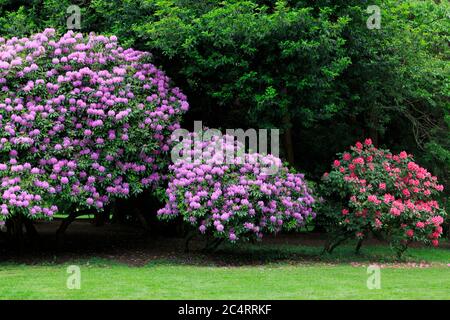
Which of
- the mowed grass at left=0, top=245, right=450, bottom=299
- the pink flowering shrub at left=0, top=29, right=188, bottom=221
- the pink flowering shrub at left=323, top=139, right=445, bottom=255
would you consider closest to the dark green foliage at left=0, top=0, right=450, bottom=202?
the pink flowering shrub at left=0, top=29, right=188, bottom=221

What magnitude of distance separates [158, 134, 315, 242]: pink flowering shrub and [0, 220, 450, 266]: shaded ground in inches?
34.5

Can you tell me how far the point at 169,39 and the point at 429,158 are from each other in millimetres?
7822

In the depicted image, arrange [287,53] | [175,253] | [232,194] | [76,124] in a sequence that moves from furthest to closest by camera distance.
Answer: [175,253] < [287,53] < [76,124] < [232,194]

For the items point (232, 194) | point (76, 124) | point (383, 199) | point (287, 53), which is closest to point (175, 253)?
point (232, 194)

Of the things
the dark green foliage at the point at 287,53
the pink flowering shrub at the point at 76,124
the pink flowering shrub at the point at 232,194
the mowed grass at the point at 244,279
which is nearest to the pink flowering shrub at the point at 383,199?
the mowed grass at the point at 244,279

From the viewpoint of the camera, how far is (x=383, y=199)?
13336 millimetres

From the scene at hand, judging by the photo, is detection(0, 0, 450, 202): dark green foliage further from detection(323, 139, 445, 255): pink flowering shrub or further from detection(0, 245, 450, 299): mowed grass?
→ detection(0, 245, 450, 299): mowed grass

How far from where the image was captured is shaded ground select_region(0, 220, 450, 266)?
1308 centimetres

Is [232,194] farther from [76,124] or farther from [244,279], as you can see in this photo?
[76,124]

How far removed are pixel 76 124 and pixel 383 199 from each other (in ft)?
21.2

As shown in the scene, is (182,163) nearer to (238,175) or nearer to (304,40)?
(238,175)

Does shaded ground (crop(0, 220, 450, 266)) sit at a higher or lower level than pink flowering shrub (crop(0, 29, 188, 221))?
lower

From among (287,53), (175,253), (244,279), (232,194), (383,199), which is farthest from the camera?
(175,253)

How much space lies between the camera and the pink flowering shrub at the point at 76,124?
39.7 ft
